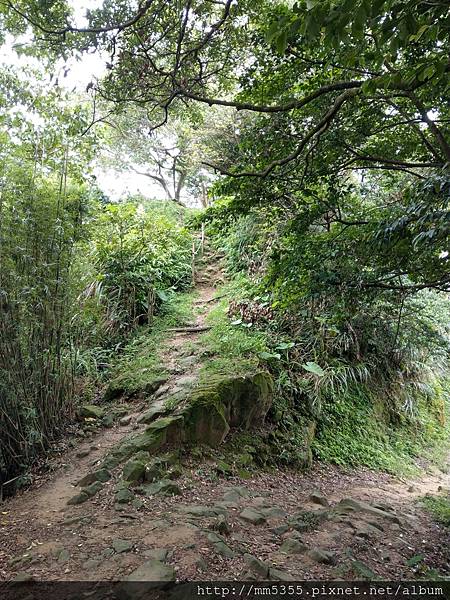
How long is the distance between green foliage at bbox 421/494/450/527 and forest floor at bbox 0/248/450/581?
4.3 inches

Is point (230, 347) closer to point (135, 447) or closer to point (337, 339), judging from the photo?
point (337, 339)

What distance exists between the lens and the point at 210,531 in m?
2.76

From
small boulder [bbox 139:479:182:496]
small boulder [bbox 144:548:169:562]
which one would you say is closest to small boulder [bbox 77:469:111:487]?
small boulder [bbox 139:479:182:496]

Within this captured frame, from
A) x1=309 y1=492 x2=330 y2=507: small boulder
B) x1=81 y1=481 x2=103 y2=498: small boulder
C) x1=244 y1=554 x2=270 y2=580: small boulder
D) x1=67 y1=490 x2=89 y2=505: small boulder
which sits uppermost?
x1=81 y1=481 x2=103 y2=498: small boulder

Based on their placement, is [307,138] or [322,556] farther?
[307,138]

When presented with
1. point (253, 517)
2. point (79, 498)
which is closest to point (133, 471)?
point (79, 498)

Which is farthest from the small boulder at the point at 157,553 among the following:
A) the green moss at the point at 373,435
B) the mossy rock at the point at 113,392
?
the green moss at the point at 373,435

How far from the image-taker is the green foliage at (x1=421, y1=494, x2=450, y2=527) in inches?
161

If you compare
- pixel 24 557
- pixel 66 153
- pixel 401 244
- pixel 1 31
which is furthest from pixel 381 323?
pixel 1 31

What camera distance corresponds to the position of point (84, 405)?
4.98 meters

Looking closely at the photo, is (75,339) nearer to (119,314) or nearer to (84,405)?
(84,405)

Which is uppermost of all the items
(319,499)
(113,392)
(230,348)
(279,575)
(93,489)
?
(230,348)

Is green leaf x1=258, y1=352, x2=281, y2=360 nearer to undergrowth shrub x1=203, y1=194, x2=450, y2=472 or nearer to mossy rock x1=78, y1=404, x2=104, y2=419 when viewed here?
undergrowth shrub x1=203, y1=194, x2=450, y2=472

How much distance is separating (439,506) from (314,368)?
2.07m
